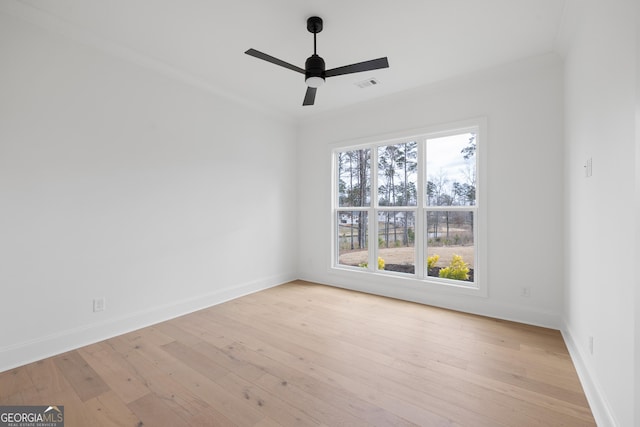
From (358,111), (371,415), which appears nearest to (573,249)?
(371,415)

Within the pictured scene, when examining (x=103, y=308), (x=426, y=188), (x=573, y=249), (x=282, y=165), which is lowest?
(x=103, y=308)

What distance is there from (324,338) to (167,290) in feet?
6.15

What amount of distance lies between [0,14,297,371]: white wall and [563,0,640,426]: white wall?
3.65 metres

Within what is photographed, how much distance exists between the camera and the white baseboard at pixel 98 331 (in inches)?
89.2

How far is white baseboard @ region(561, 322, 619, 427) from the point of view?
1.58 metres

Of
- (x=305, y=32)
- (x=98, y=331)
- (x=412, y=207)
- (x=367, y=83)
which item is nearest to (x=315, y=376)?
(x=98, y=331)

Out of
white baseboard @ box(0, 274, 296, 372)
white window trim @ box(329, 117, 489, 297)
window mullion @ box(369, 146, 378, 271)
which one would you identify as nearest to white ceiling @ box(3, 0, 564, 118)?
white window trim @ box(329, 117, 489, 297)

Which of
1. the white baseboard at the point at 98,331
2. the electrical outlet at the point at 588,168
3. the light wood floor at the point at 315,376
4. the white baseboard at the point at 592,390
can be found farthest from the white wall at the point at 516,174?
the white baseboard at the point at 98,331

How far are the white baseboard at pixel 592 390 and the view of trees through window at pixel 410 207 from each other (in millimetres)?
1232

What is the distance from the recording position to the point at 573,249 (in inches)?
99.2

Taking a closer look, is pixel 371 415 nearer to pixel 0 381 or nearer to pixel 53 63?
pixel 0 381

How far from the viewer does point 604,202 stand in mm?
1702

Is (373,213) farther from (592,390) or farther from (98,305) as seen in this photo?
(98,305)

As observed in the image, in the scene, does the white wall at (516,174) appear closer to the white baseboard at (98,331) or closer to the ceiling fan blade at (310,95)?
the ceiling fan blade at (310,95)
